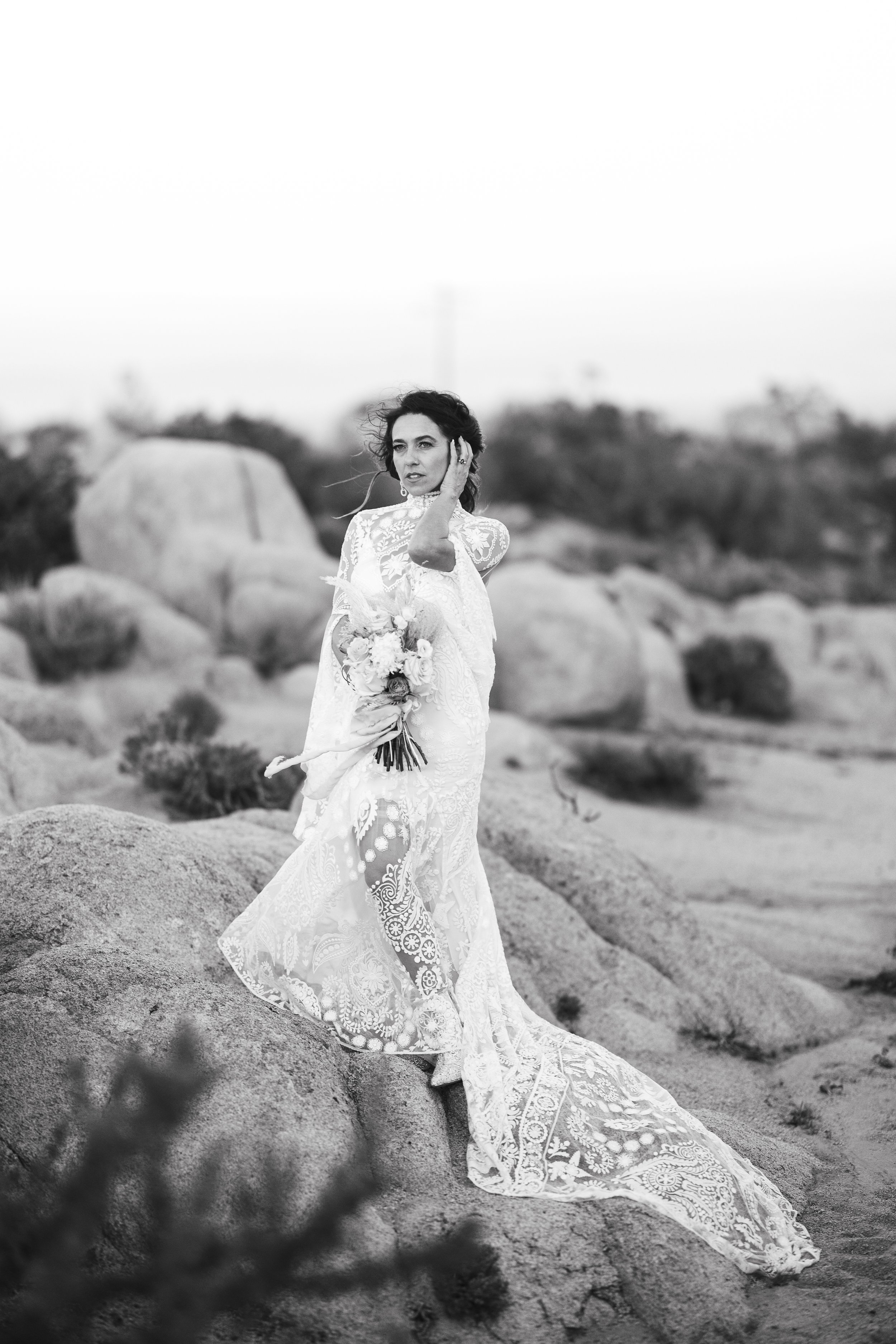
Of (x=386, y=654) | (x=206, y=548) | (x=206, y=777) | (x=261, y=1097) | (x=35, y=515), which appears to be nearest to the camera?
(x=261, y=1097)

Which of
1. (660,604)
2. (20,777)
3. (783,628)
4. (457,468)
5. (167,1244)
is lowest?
(783,628)

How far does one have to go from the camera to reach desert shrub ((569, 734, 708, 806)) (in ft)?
40.3

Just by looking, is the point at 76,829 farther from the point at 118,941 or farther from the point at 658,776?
the point at 658,776

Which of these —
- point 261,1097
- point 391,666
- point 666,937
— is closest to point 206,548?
point 666,937

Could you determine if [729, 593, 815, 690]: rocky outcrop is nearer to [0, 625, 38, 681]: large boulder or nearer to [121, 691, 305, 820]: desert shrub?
[0, 625, 38, 681]: large boulder

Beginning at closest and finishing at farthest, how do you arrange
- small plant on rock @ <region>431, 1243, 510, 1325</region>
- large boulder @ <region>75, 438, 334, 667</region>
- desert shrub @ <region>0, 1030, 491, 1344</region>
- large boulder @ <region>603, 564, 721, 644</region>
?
desert shrub @ <region>0, 1030, 491, 1344</region> → small plant on rock @ <region>431, 1243, 510, 1325</region> → large boulder @ <region>75, 438, 334, 667</region> → large boulder @ <region>603, 564, 721, 644</region>

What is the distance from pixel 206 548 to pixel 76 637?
7.77ft

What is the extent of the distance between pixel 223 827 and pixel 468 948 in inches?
76.6

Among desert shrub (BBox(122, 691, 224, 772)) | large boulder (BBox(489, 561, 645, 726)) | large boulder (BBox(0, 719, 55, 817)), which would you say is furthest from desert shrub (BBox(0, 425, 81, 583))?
large boulder (BBox(0, 719, 55, 817))

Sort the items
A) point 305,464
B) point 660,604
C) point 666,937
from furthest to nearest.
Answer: point 305,464 < point 660,604 < point 666,937

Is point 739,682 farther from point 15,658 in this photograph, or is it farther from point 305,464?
point 15,658

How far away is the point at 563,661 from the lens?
14.5 m

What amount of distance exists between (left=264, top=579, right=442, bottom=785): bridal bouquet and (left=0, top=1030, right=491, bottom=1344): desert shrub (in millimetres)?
1260

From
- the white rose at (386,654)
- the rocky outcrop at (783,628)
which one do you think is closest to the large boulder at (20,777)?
the white rose at (386,654)
